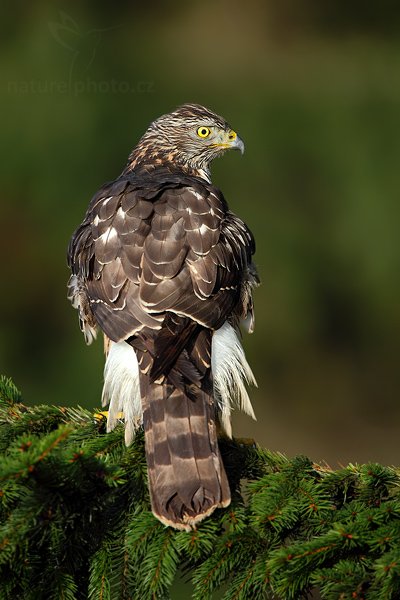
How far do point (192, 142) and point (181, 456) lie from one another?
261 cm

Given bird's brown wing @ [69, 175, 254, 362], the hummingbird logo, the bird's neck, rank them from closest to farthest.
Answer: bird's brown wing @ [69, 175, 254, 362], the bird's neck, the hummingbird logo

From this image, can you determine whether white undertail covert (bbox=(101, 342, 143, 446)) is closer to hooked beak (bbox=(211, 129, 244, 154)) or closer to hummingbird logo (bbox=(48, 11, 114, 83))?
hooked beak (bbox=(211, 129, 244, 154))

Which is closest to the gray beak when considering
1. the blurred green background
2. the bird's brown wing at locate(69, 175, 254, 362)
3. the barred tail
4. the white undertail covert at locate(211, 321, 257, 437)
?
the bird's brown wing at locate(69, 175, 254, 362)

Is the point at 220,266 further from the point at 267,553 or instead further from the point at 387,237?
the point at 387,237

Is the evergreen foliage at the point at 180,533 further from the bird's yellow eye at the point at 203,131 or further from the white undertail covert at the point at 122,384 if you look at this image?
the bird's yellow eye at the point at 203,131

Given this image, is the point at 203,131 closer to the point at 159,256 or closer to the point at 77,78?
the point at 159,256

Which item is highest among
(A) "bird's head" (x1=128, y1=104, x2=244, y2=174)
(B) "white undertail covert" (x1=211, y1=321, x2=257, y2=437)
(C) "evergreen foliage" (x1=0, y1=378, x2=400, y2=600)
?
(A) "bird's head" (x1=128, y1=104, x2=244, y2=174)

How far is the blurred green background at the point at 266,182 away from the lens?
888 cm

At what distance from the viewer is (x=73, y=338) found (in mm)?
8828

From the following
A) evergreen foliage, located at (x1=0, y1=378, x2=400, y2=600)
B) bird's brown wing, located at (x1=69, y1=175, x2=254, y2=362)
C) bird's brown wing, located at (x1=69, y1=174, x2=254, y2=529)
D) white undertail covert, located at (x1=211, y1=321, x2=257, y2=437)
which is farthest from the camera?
white undertail covert, located at (x1=211, y1=321, x2=257, y2=437)

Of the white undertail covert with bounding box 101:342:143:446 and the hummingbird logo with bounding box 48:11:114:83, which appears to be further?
the hummingbird logo with bounding box 48:11:114:83

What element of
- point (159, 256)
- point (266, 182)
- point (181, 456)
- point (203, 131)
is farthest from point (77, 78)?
point (181, 456)

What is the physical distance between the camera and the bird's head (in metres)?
5.43

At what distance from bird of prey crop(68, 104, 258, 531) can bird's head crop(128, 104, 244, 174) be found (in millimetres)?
749
